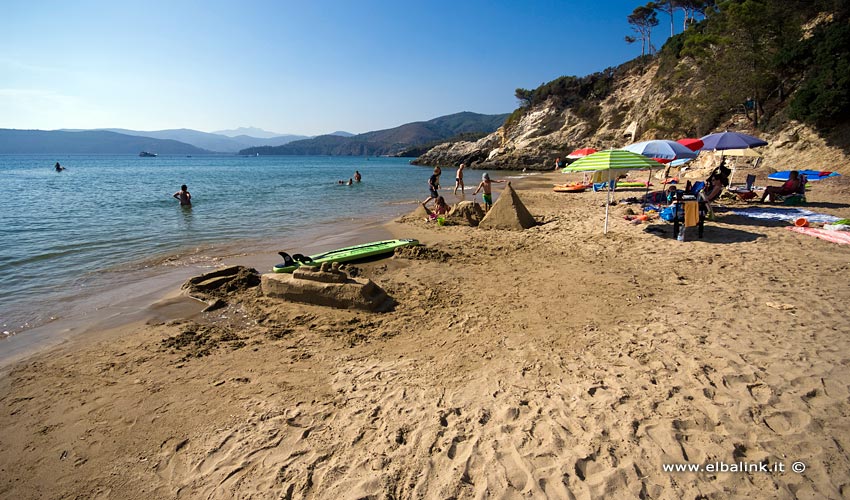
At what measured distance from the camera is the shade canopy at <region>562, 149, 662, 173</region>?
8.62 meters

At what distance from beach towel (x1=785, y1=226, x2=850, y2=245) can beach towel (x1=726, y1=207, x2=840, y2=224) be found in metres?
1.06

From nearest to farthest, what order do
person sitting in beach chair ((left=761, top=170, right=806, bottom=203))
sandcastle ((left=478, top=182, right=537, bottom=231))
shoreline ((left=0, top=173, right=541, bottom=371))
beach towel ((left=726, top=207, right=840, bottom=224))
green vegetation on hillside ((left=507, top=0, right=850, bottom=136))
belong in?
shoreline ((left=0, top=173, right=541, bottom=371)), beach towel ((left=726, top=207, right=840, bottom=224)), sandcastle ((left=478, top=182, right=537, bottom=231)), person sitting in beach chair ((left=761, top=170, right=806, bottom=203)), green vegetation on hillside ((left=507, top=0, right=850, bottom=136))

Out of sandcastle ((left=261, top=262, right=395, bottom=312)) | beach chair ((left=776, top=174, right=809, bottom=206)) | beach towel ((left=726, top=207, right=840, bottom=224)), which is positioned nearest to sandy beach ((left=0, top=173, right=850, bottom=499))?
sandcastle ((left=261, top=262, right=395, bottom=312))

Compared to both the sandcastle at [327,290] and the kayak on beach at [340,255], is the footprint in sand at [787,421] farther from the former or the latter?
the kayak on beach at [340,255]

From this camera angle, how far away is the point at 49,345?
17.1 feet

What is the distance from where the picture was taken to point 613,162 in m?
8.70

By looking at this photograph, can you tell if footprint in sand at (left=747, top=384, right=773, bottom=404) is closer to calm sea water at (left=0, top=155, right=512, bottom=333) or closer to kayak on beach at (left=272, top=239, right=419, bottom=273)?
kayak on beach at (left=272, top=239, right=419, bottom=273)

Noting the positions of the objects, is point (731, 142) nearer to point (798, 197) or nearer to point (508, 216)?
point (798, 197)

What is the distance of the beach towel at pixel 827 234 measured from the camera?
7.66m

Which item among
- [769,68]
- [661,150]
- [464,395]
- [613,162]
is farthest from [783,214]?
[769,68]

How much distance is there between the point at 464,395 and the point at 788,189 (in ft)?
46.2

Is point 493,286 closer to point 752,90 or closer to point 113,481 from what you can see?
point 113,481

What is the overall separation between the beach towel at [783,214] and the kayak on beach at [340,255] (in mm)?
9388

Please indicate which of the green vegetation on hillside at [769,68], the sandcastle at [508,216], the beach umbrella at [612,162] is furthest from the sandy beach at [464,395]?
the green vegetation on hillside at [769,68]
